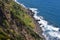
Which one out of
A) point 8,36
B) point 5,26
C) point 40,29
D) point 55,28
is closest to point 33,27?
point 40,29

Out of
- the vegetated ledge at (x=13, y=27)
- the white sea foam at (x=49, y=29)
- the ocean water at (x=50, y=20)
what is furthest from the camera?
the white sea foam at (x=49, y=29)

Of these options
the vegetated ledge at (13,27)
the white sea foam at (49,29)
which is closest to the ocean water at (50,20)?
the white sea foam at (49,29)

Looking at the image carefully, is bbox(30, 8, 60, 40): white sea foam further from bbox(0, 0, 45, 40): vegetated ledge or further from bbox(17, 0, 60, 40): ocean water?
bbox(0, 0, 45, 40): vegetated ledge

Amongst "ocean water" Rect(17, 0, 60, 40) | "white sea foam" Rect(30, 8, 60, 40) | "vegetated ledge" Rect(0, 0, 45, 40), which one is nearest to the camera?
"vegetated ledge" Rect(0, 0, 45, 40)

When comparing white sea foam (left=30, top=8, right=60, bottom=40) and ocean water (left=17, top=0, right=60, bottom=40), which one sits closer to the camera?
ocean water (left=17, top=0, right=60, bottom=40)

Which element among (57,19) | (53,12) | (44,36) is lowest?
(44,36)

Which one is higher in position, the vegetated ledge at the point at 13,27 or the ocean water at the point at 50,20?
the ocean water at the point at 50,20

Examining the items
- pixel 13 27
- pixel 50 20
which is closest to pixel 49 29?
pixel 50 20

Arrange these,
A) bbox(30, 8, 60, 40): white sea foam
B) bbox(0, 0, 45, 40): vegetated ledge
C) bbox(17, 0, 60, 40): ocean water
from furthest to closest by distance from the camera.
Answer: bbox(30, 8, 60, 40): white sea foam
bbox(17, 0, 60, 40): ocean water
bbox(0, 0, 45, 40): vegetated ledge

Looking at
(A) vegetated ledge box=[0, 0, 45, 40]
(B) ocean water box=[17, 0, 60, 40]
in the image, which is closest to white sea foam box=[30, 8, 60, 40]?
(B) ocean water box=[17, 0, 60, 40]

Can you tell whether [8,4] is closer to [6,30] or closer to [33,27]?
[33,27]

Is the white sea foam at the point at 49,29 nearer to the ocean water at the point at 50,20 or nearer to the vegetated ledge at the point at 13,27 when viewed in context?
the ocean water at the point at 50,20
